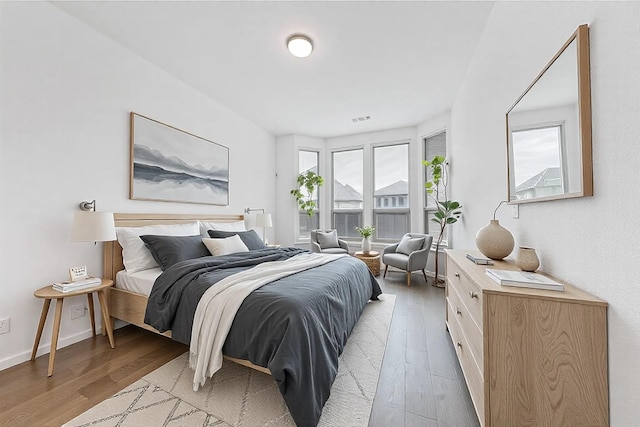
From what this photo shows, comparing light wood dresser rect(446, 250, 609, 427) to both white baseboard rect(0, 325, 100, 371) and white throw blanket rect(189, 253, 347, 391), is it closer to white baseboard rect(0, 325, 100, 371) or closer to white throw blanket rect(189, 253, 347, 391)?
white throw blanket rect(189, 253, 347, 391)

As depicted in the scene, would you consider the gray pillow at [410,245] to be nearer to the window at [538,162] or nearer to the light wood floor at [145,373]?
the light wood floor at [145,373]

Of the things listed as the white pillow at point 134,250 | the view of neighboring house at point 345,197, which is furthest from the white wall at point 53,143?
the view of neighboring house at point 345,197

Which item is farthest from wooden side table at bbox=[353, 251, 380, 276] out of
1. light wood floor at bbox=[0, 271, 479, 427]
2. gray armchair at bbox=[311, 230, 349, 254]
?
light wood floor at bbox=[0, 271, 479, 427]

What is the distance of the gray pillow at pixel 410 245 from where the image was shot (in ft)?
13.9

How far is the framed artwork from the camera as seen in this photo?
2.76 m

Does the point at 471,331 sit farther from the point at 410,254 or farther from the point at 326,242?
the point at 326,242

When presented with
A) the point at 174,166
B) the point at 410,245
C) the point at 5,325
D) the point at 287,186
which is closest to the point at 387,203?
the point at 410,245

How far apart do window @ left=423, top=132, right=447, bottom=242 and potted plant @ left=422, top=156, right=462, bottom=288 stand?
0.19 meters

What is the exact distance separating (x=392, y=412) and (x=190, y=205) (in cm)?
321

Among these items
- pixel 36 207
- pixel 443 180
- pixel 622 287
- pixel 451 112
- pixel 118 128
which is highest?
pixel 451 112

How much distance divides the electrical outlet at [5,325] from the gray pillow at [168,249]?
99 centimetres

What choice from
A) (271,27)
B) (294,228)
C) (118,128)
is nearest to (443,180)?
(294,228)

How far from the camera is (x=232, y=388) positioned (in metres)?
1.65

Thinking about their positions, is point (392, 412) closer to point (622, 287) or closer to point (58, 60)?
point (622, 287)
